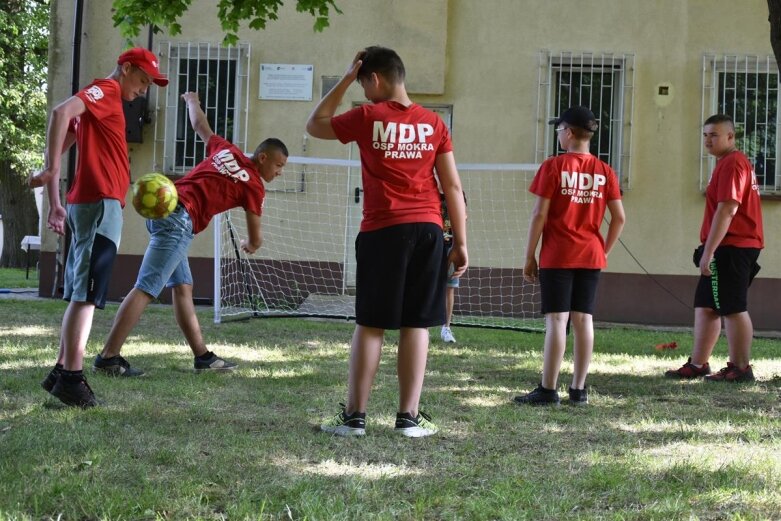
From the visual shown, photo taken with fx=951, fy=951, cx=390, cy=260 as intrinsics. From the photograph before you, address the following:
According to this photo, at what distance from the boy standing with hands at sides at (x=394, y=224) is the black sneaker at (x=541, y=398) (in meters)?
1.13

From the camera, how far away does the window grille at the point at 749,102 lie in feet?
40.8

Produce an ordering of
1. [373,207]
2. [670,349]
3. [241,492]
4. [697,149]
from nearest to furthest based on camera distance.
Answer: [241,492], [373,207], [670,349], [697,149]

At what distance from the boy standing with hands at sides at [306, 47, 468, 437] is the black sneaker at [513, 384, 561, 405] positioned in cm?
113

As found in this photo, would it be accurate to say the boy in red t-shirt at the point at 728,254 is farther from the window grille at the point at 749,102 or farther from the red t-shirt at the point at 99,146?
the window grille at the point at 749,102

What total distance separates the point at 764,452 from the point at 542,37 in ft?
30.5

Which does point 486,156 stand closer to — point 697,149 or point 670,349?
point 697,149

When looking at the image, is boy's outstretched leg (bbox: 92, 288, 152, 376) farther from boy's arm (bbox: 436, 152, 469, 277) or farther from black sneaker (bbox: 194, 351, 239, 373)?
boy's arm (bbox: 436, 152, 469, 277)

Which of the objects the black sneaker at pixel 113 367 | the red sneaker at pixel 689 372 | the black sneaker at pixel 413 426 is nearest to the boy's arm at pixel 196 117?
the black sneaker at pixel 113 367

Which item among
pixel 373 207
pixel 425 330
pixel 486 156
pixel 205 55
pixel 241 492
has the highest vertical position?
pixel 205 55

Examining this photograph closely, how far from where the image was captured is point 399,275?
4371 mm

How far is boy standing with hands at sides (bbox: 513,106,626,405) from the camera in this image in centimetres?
553

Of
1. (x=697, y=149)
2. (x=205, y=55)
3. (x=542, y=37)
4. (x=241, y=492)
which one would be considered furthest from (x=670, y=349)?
(x=205, y=55)

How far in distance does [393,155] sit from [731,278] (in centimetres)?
353

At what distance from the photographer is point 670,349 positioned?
895 cm
